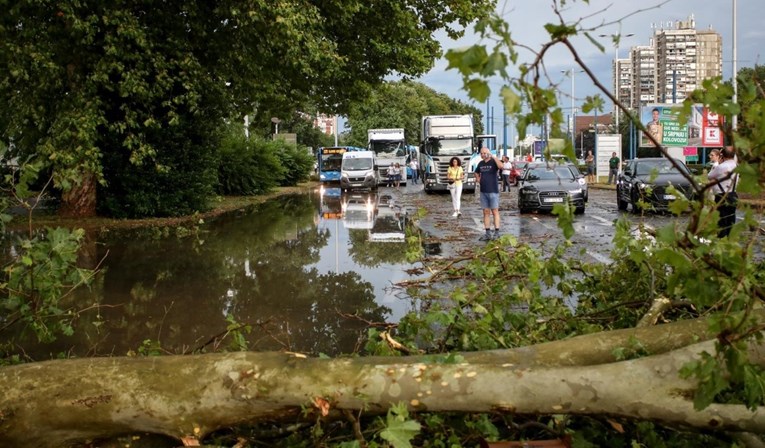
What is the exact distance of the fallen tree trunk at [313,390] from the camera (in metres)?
3.00

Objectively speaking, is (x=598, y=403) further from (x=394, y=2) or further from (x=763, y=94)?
(x=394, y=2)

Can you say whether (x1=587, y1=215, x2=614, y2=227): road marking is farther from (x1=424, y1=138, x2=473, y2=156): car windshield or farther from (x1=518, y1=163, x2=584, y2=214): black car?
(x1=424, y1=138, x2=473, y2=156): car windshield

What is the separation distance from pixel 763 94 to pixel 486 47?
949 mm

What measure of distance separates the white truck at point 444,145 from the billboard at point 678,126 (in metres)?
9.09

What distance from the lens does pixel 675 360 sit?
3051 millimetres

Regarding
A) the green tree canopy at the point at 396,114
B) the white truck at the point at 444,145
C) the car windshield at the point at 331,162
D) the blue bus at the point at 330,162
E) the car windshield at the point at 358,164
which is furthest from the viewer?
the green tree canopy at the point at 396,114

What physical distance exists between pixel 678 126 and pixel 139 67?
15.6 m

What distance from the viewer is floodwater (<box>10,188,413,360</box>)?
21.4 ft

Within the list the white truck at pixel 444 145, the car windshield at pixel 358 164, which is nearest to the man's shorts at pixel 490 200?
the white truck at pixel 444 145

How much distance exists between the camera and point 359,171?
138ft

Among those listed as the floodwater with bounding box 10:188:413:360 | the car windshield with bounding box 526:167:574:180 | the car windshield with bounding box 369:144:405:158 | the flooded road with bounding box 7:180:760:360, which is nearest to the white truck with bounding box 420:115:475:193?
the car windshield with bounding box 526:167:574:180

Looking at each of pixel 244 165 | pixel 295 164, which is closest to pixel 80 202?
pixel 244 165

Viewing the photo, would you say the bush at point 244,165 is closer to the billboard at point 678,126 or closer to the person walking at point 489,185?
the billboard at point 678,126

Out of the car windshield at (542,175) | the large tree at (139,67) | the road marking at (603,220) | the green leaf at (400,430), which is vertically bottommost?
the road marking at (603,220)
